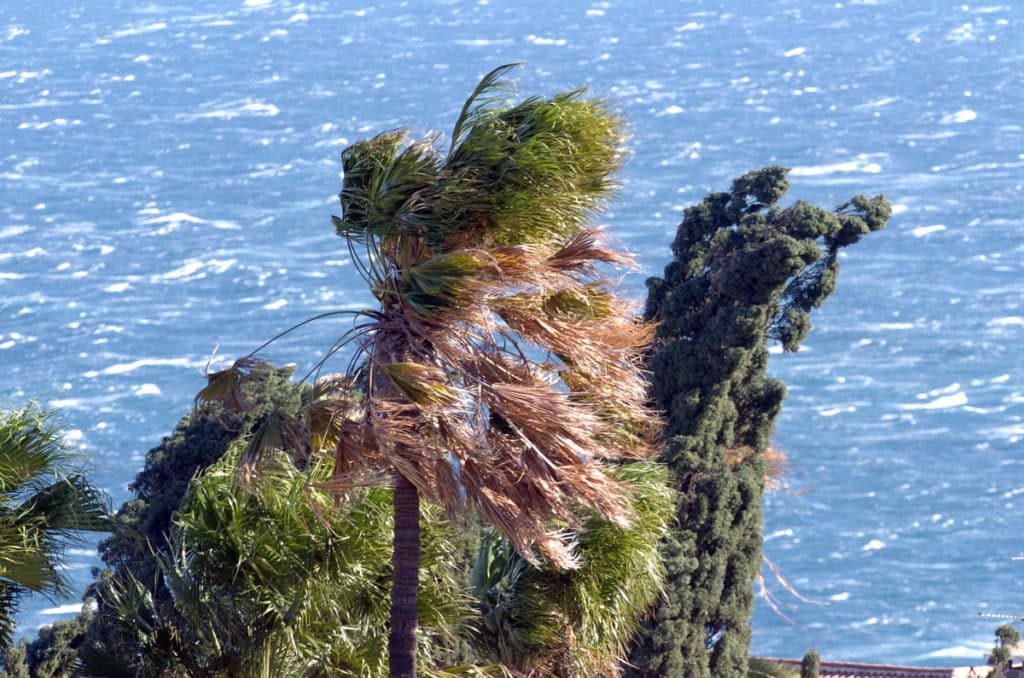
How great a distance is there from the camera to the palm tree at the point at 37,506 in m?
9.34

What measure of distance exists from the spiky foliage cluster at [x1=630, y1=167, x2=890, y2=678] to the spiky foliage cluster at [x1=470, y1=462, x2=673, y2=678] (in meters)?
10.9

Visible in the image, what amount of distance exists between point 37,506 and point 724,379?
15.6 m

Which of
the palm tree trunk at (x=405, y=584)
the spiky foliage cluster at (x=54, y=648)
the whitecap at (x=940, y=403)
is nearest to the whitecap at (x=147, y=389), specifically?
the whitecap at (x=940, y=403)

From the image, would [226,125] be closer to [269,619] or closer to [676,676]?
[676,676]

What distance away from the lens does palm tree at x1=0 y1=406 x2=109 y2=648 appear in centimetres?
934

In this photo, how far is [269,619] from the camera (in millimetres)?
9898

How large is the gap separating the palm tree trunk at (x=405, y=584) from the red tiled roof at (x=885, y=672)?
2094cm

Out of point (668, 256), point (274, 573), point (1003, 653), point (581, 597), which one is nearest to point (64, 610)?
point (1003, 653)

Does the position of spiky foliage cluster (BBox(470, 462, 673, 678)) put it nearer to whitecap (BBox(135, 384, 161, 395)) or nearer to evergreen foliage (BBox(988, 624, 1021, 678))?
evergreen foliage (BBox(988, 624, 1021, 678))

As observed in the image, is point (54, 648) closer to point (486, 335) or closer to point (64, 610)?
point (486, 335)

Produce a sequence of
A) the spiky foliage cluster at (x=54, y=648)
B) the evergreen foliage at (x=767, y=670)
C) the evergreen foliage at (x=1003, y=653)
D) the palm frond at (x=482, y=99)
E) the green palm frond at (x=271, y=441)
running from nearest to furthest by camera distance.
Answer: the green palm frond at (x=271, y=441) → the palm frond at (x=482, y=99) → the evergreen foliage at (x=1003, y=653) → the spiky foliage cluster at (x=54, y=648) → the evergreen foliage at (x=767, y=670)

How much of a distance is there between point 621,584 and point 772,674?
16916 millimetres

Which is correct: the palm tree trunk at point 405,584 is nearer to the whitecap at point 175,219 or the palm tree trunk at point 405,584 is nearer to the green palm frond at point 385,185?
the green palm frond at point 385,185

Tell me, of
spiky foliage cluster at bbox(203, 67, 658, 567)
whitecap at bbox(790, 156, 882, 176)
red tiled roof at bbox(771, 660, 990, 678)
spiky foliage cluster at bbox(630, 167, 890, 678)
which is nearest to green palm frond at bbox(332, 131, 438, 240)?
spiky foliage cluster at bbox(203, 67, 658, 567)
